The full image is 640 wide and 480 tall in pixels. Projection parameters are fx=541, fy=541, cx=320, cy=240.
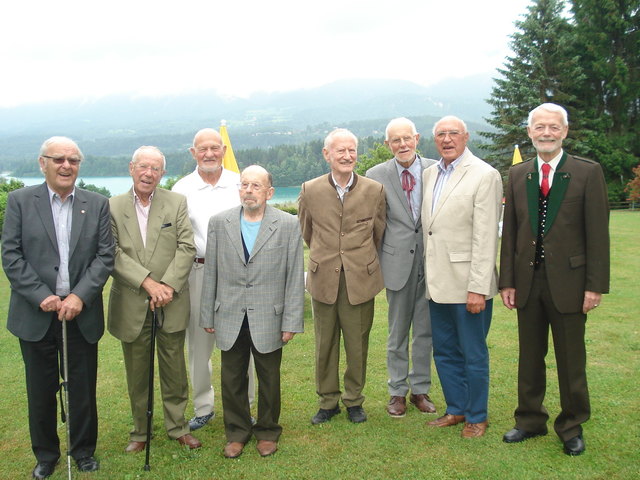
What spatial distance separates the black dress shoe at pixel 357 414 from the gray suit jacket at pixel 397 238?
1043 mm

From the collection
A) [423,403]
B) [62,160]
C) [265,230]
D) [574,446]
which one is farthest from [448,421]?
[62,160]

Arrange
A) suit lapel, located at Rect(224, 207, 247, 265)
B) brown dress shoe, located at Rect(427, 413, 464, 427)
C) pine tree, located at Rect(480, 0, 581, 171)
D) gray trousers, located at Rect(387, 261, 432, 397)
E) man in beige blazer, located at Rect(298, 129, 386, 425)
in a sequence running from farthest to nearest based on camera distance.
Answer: pine tree, located at Rect(480, 0, 581, 171)
gray trousers, located at Rect(387, 261, 432, 397)
brown dress shoe, located at Rect(427, 413, 464, 427)
man in beige blazer, located at Rect(298, 129, 386, 425)
suit lapel, located at Rect(224, 207, 247, 265)

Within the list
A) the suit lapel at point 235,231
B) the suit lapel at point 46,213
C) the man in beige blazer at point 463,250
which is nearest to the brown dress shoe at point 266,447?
the suit lapel at point 235,231

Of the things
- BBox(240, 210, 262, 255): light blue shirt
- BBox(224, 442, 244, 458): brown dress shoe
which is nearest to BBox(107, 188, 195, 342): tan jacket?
BBox(240, 210, 262, 255): light blue shirt

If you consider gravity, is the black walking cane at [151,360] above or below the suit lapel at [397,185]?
below

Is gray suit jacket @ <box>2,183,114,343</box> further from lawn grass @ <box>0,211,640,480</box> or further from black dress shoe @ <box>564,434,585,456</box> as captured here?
black dress shoe @ <box>564,434,585,456</box>

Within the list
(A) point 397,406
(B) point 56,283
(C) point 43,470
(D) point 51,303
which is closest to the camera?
(D) point 51,303

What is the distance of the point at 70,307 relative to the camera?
3.49m

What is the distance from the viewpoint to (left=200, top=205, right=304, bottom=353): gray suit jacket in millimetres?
3871

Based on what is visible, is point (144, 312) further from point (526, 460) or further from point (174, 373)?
point (526, 460)

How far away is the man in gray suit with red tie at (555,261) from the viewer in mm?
3582

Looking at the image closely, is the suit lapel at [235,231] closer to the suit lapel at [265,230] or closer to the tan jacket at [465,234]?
the suit lapel at [265,230]

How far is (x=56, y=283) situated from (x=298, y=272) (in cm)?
163

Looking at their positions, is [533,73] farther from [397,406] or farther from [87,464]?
[87,464]
